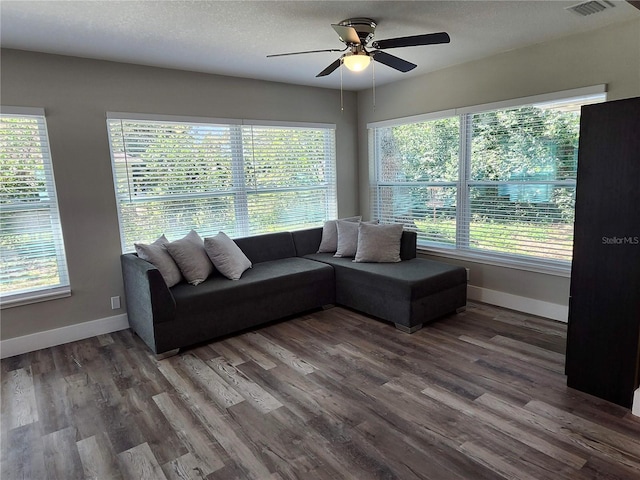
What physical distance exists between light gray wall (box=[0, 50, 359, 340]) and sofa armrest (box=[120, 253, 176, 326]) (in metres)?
0.41

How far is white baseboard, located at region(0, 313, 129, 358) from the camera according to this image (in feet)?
10.9

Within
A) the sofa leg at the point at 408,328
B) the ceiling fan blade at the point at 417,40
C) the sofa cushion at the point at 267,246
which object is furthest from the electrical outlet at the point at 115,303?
the ceiling fan blade at the point at 417,40

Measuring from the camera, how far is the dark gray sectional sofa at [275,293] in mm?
3213

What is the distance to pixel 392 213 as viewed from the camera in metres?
5.20

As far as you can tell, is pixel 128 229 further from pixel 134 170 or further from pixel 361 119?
pixel 361 119

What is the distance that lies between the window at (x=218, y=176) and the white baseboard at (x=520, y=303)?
212 centimetres

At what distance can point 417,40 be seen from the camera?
2572mm

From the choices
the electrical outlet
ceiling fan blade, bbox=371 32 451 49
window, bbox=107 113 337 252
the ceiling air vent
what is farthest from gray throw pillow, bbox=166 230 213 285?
the ceiling air vent

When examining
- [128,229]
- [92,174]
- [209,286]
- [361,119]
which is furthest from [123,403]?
[361,119]

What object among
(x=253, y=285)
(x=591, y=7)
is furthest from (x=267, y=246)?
(x=591, y=7)

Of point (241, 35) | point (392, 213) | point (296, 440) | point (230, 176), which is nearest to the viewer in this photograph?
point (296, 440)

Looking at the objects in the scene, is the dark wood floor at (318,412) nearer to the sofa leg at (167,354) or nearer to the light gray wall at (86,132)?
the sofa leg at (167,354)

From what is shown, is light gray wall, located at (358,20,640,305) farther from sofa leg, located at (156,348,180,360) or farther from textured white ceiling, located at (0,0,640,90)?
sofa leg, located at (156,348,180,360)

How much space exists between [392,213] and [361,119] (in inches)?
54.3
